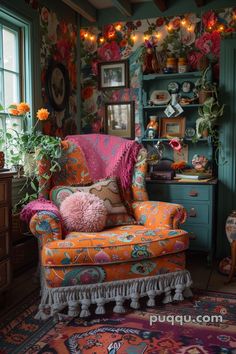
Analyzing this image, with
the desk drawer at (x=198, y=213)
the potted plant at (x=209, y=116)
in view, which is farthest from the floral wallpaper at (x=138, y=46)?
the desk drawer at (x=198, y=213)

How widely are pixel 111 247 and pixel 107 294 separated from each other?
29 centimetres

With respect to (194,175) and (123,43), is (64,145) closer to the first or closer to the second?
(194,175)

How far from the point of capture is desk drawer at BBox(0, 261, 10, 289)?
7.00ft

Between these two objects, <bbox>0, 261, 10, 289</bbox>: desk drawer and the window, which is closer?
<bbox>0, 261, 10, 289</bbox>: desk drawer

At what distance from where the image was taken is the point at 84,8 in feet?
10.8

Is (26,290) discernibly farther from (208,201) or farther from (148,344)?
(208,201)

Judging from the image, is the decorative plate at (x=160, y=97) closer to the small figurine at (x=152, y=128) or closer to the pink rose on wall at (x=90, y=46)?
the small figurine at (x=152, y=128)

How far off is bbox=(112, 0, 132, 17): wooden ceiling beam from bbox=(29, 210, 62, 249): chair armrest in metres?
2.04

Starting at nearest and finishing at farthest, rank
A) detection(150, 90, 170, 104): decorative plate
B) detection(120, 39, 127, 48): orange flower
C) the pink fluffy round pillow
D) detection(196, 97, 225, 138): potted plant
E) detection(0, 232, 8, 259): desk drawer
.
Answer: detection(0, 232, 8, 259): desk drawer → the pink fluffy round pillow → detection(196, 97, 225, 138): potted plant → detection(150, 90, 170, 104): decorative plate → detection(120, 39, 127, 48): orange flower

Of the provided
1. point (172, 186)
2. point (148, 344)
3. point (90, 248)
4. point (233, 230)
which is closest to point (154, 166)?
point (172, 186)

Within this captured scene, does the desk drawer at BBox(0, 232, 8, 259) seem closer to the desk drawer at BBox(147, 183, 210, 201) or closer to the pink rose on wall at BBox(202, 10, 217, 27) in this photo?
the desk drawer at BBox(147, 183, 210, 201)

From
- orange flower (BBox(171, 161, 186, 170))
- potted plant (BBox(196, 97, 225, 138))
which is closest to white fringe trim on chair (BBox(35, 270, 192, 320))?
orange flower (BBox(171, 161, 186, 170))

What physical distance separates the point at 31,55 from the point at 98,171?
3.73 feet

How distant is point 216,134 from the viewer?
3164mm
